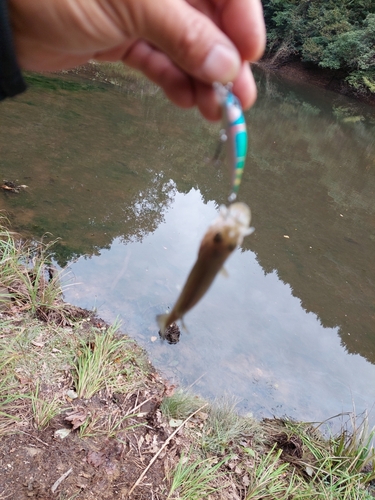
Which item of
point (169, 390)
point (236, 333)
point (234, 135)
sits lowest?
point (236, 333)

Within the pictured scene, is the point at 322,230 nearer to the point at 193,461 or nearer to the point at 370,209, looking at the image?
the point at 370,209

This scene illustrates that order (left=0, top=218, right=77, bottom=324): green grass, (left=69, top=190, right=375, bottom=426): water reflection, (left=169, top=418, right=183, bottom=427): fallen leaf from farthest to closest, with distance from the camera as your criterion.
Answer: (left=69, top=190, right=375, bottom=426): water reflection → (left=0, top=218, right=77, bottom=324): green grass → (left=169, top=418, right=183, bottom=427): fallen leaf

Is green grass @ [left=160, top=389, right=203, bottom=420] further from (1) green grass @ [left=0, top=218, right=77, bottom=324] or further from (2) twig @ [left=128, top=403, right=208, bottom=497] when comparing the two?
(1) green grass @ [left=0, top=218, right=77, bottom=324]

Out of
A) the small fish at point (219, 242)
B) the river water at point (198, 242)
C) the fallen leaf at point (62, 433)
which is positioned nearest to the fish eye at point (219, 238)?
the small fish at point (219, 242)

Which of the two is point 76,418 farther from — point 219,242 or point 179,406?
point 219,242

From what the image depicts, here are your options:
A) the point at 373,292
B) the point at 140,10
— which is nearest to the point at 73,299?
the point at 140,10

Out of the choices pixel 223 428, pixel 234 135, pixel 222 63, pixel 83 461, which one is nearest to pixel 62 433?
pixel 83 461

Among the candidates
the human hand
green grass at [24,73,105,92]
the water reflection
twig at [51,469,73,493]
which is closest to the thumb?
the human hand
